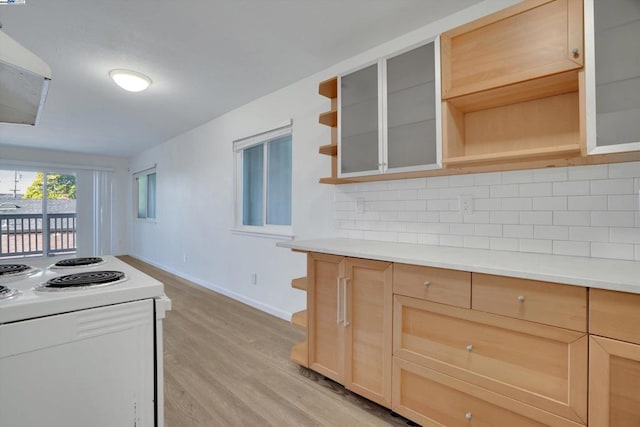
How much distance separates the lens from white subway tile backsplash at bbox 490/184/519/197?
5.75ft

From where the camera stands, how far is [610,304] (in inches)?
41.1

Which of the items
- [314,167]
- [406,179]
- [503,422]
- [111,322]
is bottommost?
[503,422]

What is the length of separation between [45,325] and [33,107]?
115cm

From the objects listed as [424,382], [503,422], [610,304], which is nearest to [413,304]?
[424,382]

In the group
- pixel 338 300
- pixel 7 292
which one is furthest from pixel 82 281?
pixel 338 300

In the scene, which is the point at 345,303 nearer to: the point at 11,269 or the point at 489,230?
the point at 489,230

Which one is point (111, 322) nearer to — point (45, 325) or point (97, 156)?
point (45, 325)

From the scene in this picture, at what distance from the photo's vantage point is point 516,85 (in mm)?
1547

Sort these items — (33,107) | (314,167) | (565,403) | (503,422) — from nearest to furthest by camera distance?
(565,403) → (503,422) → (33,107) → (314,167)

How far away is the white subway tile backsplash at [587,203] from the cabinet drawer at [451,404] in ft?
3.31

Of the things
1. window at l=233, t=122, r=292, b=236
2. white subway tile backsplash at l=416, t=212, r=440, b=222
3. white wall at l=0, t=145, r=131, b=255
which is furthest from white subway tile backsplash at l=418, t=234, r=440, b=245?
white wall at l=0, t=145, r=131, b=255

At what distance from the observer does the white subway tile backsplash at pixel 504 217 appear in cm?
175

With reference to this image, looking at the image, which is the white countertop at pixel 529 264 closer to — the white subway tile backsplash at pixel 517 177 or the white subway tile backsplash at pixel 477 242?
the white subway tile backsplash at pixel 477 242

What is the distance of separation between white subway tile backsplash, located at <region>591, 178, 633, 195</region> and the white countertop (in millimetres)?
339
